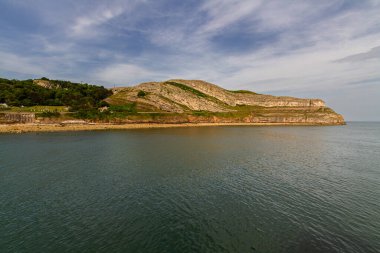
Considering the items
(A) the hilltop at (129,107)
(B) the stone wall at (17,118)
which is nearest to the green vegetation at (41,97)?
(A) the hilltop at (129,107)

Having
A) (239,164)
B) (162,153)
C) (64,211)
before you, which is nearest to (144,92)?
(162,153)

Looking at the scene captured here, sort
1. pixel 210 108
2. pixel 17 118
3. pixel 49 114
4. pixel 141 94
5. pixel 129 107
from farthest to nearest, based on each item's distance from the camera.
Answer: pixel 210 108, pixel 141 94, pixel 129 107, pixel 49 114, pixel 17 118

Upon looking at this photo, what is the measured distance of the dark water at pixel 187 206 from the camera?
15.0 meters

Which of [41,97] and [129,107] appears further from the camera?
[129,107]

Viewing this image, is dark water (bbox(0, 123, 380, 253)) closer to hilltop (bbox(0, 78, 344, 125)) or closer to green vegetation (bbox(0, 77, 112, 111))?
hilltop (bbox(0, 78, 344, 125))

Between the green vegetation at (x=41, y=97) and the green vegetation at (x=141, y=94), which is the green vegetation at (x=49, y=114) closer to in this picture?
the green vegetation at (x=41, y=97)

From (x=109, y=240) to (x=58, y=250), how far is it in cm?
319

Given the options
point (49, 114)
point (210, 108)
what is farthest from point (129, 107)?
point (210, 108)

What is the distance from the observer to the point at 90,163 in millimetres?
36406

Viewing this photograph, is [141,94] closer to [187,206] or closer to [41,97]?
[41,97]

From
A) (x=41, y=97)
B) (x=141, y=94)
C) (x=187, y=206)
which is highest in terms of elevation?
(x=141, y=94)

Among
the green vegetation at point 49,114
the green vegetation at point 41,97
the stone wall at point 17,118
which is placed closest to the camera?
the stone wall at point 17,118

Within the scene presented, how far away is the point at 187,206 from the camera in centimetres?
2053

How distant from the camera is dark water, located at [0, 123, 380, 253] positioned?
14984mm
